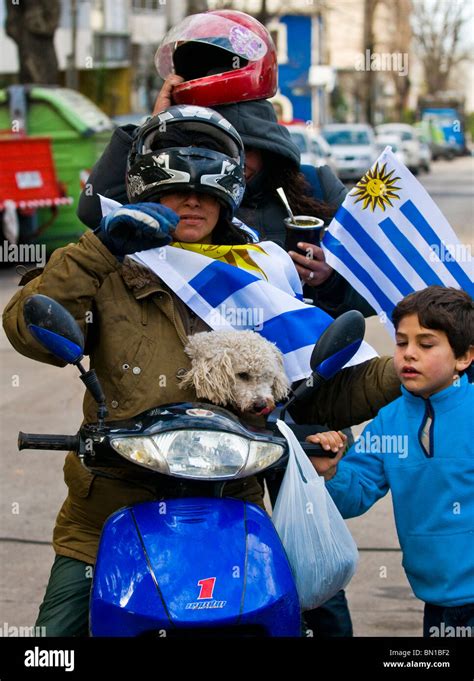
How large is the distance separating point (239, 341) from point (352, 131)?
3766 centimetres

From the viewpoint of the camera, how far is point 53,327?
2541 mm

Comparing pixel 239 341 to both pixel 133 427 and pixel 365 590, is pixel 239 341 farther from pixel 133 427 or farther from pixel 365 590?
pixel 365 590

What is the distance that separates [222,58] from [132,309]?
1.11 m

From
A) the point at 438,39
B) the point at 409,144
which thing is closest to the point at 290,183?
the point at 409,144

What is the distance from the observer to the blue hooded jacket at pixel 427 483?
3.17 meters

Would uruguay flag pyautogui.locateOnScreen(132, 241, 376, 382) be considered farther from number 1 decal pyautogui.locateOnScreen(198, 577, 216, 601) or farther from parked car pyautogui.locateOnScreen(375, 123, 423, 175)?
parked car pyautogui.locateOnScreen(375, 123, 423, 175)

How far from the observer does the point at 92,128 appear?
16.2 metres

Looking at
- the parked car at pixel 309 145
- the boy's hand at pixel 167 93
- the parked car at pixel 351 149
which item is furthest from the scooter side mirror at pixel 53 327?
the parked car at pixel 351 149

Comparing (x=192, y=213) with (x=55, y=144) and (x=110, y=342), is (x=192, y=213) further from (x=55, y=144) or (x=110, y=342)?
(x=55, y=144)

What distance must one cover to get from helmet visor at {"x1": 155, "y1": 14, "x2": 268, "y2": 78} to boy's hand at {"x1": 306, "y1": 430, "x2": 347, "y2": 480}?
1295 mm

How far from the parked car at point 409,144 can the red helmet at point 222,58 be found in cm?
4110

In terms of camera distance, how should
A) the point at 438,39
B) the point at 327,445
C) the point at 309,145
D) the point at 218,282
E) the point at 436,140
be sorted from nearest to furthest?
the point at 327,445, the point at 218,282, the point at 309,145, the point at 436,140, the point at 438,39

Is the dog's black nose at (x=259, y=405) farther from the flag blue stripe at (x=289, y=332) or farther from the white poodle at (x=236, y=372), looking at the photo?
the flag blue stripe at (x=289, y=332)

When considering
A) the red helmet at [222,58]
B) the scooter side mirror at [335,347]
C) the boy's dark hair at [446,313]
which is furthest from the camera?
the red helmet at [222,58]
